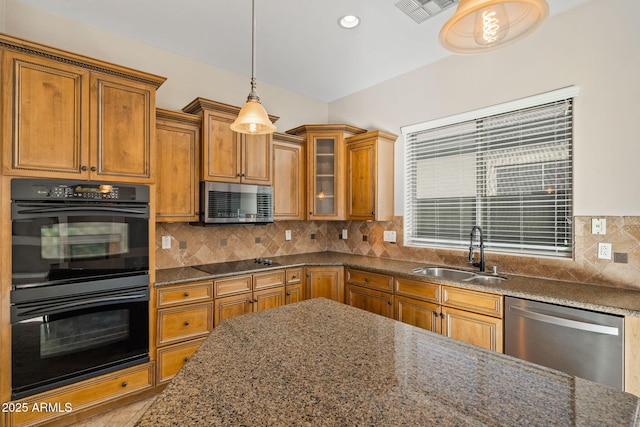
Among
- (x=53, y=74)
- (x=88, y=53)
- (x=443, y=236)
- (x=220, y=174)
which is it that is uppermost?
(x=88, y=53)

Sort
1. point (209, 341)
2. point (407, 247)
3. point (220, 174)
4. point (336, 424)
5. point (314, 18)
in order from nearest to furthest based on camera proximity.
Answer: point (336, 424) → point (209, 341) → point (314, 18) → point (220, 174) → point (407, 247)

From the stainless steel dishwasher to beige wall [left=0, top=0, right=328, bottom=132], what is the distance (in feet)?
10.6

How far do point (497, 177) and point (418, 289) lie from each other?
1293mm

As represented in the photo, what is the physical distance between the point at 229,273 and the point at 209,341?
161 cm

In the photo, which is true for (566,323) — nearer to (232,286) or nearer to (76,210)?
(232,286)

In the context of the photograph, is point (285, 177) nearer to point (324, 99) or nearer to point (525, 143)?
point (324, 99)

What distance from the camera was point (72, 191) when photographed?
81.6 inches

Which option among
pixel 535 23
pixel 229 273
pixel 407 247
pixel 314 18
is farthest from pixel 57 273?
pixel 407 247

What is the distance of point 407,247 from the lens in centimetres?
352

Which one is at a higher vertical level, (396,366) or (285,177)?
(285,177)

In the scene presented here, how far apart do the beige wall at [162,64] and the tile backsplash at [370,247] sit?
135 centimetres

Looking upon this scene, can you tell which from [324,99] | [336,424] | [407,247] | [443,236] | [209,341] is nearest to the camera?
[336,424]

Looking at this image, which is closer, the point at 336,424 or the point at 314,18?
the point at 336,424

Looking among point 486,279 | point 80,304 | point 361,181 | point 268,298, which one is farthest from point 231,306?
point 486,279
